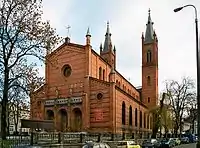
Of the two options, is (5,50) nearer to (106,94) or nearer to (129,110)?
(106,94)

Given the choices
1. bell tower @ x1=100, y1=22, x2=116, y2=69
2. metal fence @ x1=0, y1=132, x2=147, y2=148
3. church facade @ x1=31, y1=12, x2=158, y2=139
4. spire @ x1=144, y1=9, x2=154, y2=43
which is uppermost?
spire @ x1=144, y1=9, x2=154, y2=43

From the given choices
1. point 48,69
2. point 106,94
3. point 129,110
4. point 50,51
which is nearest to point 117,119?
point 106,94

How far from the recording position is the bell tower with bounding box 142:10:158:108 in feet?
299

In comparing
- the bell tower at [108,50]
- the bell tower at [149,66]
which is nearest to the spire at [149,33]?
the bell tower at [149,66]

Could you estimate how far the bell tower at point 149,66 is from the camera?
9100cm

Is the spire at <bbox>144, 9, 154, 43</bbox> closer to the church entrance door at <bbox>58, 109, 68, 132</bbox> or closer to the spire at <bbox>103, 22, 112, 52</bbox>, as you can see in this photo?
the spire at <bbox>103, 22, 112, 52</bbox>

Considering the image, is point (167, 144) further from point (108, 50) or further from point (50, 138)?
point (108, 50)

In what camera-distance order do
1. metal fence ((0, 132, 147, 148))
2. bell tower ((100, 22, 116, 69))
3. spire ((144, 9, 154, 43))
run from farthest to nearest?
bell tower ((100, 22, 116, 69)) → spire ((144, 9, 154, 43)) → metal fence ((0, 132, 147, 148))

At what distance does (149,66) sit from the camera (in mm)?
91688

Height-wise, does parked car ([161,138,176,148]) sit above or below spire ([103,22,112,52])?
below

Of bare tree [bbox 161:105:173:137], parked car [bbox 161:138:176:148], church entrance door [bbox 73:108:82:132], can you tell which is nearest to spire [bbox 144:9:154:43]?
bare tree [bbox 161:105:173:137]

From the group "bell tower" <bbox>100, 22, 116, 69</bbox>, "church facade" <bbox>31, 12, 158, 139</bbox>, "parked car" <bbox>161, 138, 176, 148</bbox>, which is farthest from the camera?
"bell tower" <bbox>100, 22, 116, 69</bbox>

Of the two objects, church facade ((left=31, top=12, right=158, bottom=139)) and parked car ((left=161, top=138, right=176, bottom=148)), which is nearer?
parked car ((left=161, top=138, right=176, bottom=148))

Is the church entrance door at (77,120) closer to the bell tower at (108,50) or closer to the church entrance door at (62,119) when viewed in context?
the church entrance door at (62,119)
